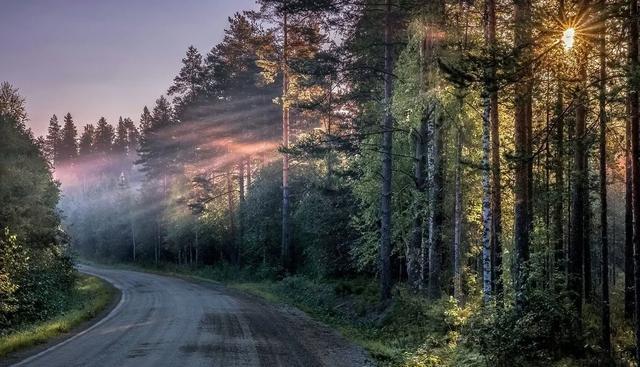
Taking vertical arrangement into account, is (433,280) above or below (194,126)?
below

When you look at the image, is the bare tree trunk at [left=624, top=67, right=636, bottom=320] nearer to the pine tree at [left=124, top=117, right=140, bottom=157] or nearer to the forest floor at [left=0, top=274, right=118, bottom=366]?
the forest floor at [left=0, top=274, right=118, bottom=366]

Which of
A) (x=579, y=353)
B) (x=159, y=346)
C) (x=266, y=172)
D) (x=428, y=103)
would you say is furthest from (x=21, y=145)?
(x=579, y=353)

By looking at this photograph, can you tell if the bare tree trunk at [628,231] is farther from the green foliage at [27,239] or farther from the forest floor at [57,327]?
the green foliage at [27,239]

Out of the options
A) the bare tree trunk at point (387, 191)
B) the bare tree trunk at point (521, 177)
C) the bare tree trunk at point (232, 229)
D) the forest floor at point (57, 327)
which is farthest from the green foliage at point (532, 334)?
the bare tree trunk at point (232, 229)

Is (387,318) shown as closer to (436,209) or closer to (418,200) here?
(436,209)

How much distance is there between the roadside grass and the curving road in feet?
2.54

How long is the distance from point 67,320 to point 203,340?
659 cm

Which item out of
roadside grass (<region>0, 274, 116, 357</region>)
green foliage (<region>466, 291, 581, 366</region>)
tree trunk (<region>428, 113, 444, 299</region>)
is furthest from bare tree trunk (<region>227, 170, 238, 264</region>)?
green foliage (<region>466, 291, 581, 366</region>)

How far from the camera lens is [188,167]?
178 feet

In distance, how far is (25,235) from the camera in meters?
25.0

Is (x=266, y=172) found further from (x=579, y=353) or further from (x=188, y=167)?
(x=579, y=353)

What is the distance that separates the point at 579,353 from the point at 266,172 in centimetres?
3044

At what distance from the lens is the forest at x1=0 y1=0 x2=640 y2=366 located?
10477 mm

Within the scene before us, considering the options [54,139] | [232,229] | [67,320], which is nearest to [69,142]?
[54,139]
